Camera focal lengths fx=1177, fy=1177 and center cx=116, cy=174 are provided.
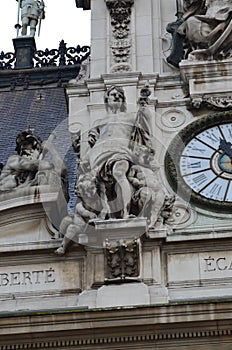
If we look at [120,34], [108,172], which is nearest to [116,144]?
[108,172]

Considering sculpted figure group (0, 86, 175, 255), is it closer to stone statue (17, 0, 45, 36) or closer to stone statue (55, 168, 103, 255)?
stone statue (55, 168, 103, 255)

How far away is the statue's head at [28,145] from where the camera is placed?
1875 cm

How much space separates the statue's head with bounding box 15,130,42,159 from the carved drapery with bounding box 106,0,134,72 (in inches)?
70.0

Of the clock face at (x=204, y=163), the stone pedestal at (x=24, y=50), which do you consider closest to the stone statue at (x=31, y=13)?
the stone pedestal at (x=24, y=50)

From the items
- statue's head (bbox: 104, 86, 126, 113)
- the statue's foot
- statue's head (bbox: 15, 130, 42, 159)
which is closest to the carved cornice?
the statue's foot

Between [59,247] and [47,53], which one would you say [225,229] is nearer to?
[59,247]

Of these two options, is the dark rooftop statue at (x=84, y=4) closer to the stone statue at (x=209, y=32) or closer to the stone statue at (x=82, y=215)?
the stone statue at (x=209, y=32)

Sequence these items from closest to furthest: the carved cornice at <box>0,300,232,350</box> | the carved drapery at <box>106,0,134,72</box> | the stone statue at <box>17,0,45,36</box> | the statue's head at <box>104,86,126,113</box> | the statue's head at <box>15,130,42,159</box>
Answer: the carved cornice at <box>0,300,232,350</box>
the statue's head at <box>104,86,126,113</box>
the statue's head at <box>15,130,42,159</box>
the carved drapery at <box>106,0,134,72</box>
the stone statue at <box>17,0,45,36</box>

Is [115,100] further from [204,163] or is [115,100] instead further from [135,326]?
[135,326]

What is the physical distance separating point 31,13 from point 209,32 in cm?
929

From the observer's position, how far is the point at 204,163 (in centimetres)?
1825

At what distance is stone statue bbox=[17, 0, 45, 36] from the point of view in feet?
90.3

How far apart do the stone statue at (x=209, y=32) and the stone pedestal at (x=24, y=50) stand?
745 cm

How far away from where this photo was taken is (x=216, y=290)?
16.7m
